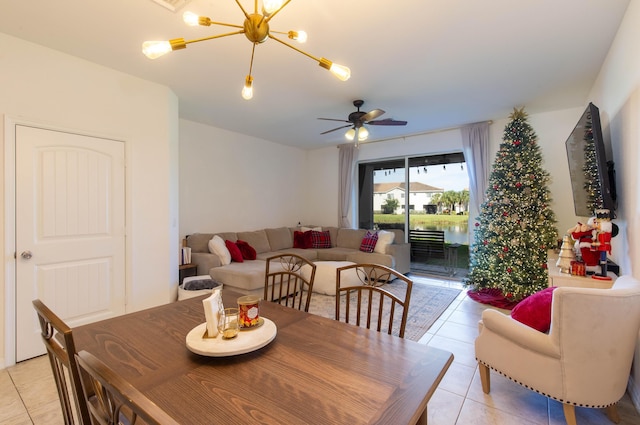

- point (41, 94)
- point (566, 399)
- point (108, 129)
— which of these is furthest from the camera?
point (108, 129)

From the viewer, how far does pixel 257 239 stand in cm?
527

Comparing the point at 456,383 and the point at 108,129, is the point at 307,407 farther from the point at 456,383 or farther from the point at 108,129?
the point at 108,129

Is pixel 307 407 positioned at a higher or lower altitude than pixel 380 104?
lower

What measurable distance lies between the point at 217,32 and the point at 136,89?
1.39 meters

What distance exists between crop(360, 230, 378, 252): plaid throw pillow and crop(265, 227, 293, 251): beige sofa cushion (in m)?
1.50

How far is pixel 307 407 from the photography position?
2.89ft

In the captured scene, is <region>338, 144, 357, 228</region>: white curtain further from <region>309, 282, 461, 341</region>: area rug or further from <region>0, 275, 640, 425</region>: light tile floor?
<region>0, 275, 640, 425</region>: light tile floor

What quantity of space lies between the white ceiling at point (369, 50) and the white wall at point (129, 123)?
17 cm

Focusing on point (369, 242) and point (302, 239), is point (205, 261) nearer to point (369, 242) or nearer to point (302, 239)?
point (302, 239)

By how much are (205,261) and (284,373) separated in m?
3.35

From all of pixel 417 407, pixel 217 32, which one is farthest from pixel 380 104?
pixel 417 407

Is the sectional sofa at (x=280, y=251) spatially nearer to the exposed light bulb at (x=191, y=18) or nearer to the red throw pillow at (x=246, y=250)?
the red throw pillow at (x=246, y=250)

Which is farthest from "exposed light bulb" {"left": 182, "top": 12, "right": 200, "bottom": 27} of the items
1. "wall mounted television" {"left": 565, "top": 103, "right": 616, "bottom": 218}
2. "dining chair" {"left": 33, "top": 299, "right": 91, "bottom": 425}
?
"wall mounted television" {"left": 565, "top": 103, "right": 616, "bottom": 218}

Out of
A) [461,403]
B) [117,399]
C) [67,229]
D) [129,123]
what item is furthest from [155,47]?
[461,403]
